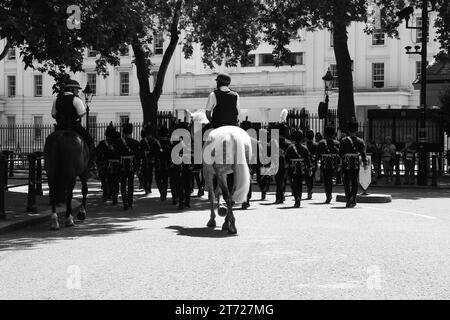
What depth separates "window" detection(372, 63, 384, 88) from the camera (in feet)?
234

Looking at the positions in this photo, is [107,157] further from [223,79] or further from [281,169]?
[223,79]

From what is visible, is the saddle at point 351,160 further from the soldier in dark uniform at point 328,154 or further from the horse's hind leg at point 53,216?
the horse's hind leg at point 53,216

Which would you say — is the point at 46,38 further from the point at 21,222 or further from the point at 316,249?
the point at 316,249

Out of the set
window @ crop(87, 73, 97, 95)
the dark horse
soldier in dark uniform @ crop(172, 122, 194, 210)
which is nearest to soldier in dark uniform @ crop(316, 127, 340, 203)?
soldier in dark uniform @ crop(172, 122, 194, 210)

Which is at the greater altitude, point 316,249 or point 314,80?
point 314,80

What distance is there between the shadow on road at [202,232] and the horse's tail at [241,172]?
573 millimetres

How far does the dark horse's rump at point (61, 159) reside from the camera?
48.2ft

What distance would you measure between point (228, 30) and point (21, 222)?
22785mm

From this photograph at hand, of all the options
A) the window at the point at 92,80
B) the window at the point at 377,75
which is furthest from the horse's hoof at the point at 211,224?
the window at the point at 92,80

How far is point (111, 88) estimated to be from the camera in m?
81.2

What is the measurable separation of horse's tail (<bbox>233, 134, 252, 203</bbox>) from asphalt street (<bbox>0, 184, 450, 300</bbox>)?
2.01 ft

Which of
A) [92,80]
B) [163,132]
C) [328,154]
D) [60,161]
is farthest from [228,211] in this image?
[92,80]

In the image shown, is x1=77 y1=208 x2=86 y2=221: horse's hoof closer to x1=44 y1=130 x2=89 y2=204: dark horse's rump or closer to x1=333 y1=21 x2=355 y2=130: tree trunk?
x1=44 y1=130 x2=89 y2=204: dark horse's rump
